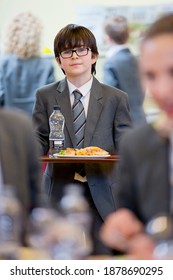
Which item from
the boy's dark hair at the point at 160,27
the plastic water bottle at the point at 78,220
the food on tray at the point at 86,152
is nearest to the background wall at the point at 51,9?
the food on tray at the point at 86,152

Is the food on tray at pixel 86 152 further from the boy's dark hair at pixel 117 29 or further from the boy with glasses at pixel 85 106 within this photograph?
the boy's dark hair at pixel 117 29

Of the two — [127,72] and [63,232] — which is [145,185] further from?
[127,72]

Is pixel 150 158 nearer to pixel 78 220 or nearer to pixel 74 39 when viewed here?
pixel 78 220

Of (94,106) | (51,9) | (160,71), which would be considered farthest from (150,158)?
(51,9)

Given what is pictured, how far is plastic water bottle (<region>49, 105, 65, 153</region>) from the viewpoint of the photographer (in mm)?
1183

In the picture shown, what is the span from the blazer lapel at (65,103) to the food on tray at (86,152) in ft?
0.13

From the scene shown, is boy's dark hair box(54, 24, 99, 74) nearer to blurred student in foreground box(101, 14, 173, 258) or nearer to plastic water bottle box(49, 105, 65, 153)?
plastic water bottle box(49, 105, 65, 153)

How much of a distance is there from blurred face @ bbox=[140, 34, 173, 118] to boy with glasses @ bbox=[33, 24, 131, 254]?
26 centimetres

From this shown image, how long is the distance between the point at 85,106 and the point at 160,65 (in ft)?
1.24

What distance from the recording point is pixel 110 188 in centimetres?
115

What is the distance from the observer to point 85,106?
113cm

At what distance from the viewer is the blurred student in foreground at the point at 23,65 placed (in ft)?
3.54

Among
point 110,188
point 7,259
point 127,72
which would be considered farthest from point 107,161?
point 7,259

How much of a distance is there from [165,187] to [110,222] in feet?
0.32
